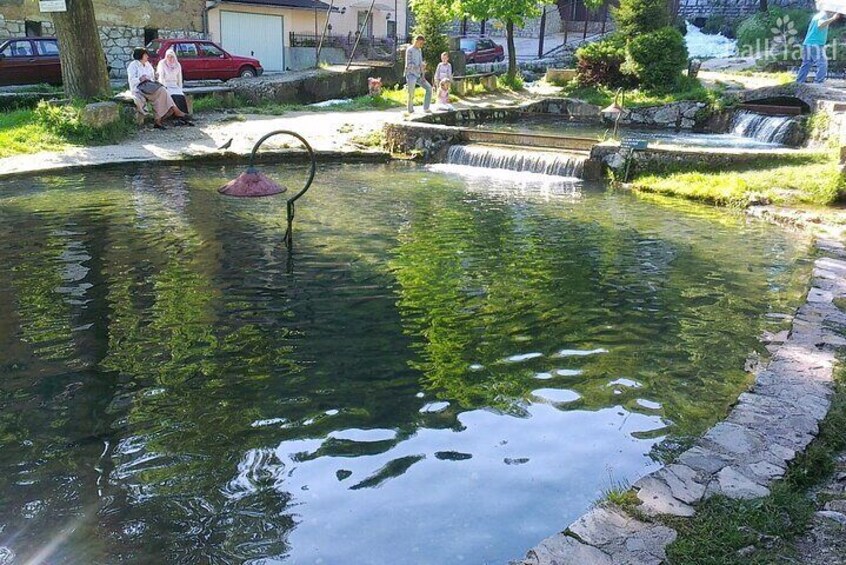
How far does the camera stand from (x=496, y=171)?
1515cm

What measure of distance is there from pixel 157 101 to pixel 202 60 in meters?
7.15

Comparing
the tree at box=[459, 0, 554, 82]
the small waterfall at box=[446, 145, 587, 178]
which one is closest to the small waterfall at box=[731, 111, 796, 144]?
the small waterfall at box=[446, 145, 587, 178]

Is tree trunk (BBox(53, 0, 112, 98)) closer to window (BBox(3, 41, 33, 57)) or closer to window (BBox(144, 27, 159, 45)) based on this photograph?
window (BBox(3, 41, 33, 57))

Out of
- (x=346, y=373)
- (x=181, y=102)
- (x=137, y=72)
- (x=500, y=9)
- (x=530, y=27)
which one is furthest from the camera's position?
(x=530, y=27)

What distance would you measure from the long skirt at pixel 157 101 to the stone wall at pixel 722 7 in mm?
29828

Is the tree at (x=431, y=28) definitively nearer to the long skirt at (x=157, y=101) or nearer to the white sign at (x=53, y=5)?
the long skirt at (x=157, y=101)

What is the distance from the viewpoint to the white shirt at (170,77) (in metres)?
16.8

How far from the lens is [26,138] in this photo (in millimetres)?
14625

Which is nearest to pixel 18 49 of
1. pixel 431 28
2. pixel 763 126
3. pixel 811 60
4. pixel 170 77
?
pixel 170 77

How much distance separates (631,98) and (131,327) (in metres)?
18.9

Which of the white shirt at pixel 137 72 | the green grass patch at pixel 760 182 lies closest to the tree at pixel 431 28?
the white shirt at pixel 137 72

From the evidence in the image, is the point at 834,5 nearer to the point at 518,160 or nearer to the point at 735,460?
the point at 518,160

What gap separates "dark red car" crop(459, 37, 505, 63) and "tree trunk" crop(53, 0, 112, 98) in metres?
18.3

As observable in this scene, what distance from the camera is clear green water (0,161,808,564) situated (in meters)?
3.98
